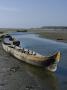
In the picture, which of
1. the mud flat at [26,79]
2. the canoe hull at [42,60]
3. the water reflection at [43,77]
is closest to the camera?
the mud flat at [26,79]

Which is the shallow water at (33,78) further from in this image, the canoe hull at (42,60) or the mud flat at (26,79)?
the canoe hull at (42,60)

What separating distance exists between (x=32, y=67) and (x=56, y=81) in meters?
6.62

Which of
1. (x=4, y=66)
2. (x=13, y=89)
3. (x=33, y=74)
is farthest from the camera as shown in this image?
(x=4, y=66)

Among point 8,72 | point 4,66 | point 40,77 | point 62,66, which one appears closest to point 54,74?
point 40,77

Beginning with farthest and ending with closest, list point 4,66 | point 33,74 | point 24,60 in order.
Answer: point 24,60 → point 4,66 → point 33,74

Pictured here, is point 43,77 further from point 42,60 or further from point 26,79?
point 42,60

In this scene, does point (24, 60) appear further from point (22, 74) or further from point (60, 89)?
point (60, 89)

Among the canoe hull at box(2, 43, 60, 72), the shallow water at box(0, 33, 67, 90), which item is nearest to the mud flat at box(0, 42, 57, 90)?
the shallow water at box(0, 33, 67, 90)

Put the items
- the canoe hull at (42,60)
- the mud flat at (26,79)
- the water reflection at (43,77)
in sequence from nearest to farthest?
the mud flat at (26,79), the water reflection at (43,77), the canoe hull at (42,60)

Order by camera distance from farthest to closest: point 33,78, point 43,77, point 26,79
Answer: point 43,77, point 33,78, point 26,79

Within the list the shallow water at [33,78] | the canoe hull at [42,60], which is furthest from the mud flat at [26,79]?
the canoe hull at [42,60]

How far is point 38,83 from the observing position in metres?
19.9

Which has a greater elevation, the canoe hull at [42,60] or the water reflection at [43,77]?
the canoe hull at [42,60]

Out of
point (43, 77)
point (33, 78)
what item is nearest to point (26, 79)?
point (33, 78)
